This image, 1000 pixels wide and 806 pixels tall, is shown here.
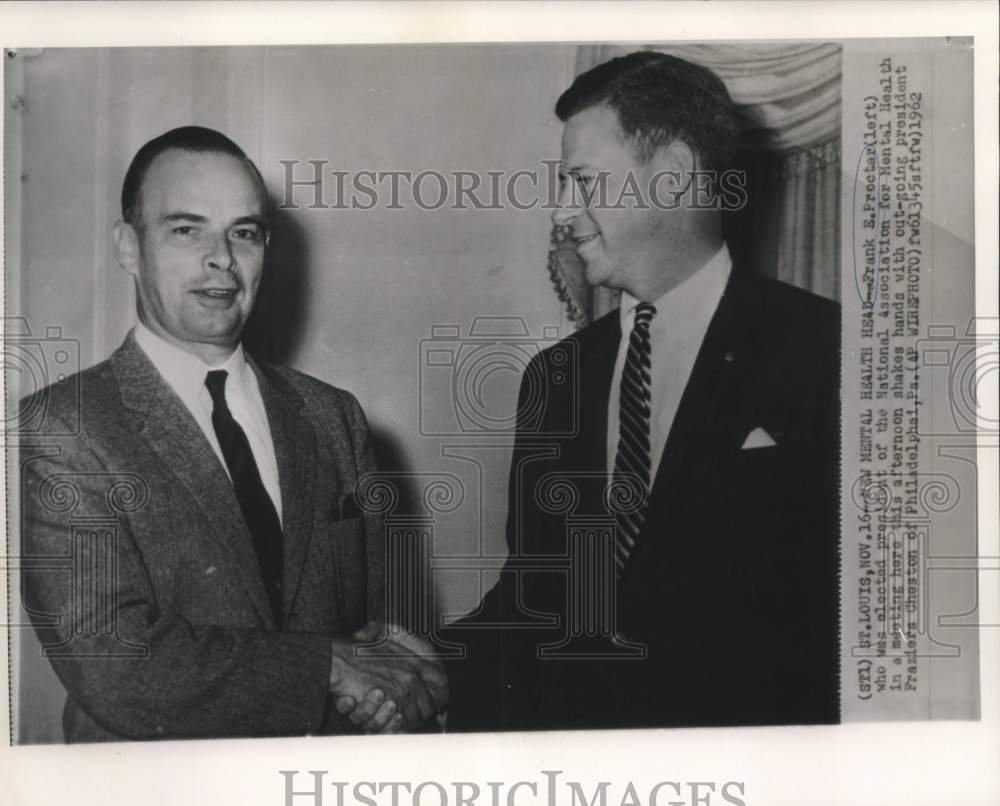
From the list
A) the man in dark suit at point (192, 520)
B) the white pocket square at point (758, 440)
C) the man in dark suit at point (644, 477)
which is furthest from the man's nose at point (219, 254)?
the white pocket square at point (758, 440)

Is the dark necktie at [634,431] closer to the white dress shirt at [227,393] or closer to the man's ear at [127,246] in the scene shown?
the white dress shirt at [227,393]

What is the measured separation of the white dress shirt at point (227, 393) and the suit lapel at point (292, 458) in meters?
0.01

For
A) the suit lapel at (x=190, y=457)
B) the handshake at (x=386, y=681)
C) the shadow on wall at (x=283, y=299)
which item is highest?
the shadow on wall at (x=283, y=299)

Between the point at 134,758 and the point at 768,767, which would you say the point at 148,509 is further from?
the point at 768,767

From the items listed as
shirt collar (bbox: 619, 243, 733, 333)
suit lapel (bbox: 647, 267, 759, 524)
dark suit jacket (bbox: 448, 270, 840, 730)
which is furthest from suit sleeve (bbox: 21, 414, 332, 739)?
shirt collar (bbox: 619, 243, 733, 333)

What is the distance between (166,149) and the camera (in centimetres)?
213

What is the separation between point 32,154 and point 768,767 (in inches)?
82.1

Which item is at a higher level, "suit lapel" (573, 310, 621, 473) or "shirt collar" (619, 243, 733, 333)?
"shirt collar" (619, 243, 733, 333)

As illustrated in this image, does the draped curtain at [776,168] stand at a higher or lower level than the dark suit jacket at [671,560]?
higher

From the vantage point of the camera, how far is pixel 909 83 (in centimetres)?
223

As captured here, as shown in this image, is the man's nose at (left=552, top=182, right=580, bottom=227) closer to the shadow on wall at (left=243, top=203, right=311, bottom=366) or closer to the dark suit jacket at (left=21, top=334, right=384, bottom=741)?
the shadow on wall at (left=243, top=203, right=311, bottom=366)

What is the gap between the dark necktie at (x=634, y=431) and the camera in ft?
7.10

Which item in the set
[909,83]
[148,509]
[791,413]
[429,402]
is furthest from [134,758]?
[909,83]

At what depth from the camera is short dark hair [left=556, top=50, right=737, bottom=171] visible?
2.18 meters
